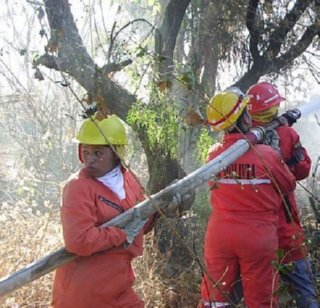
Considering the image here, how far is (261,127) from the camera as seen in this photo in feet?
12.5

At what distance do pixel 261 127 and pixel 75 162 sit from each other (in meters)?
5.06

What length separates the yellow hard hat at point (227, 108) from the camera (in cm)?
350

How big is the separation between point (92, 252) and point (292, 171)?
6.01 ft

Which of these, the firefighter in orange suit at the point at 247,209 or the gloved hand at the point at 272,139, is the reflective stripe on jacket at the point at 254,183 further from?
the gloved hand at the point at 272,139

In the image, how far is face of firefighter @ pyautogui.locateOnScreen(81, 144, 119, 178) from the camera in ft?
9.50

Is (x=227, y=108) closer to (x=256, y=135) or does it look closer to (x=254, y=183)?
(x=256, y=135)

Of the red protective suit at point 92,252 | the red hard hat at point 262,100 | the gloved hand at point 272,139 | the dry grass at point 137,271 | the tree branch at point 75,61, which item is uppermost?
the tree branch at point 75,61

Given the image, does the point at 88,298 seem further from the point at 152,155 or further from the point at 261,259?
the point at 152,155

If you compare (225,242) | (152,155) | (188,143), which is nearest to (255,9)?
(188,143)

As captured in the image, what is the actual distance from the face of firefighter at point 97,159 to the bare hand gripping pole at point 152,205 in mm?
268

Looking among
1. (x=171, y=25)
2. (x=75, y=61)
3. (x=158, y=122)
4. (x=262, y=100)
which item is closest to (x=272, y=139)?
(x=262, y=100)

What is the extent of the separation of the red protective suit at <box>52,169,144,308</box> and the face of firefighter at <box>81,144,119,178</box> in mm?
43

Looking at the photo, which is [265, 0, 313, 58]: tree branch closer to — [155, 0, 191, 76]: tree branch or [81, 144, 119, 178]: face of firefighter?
[155, 0, 191, 76]: tree branch

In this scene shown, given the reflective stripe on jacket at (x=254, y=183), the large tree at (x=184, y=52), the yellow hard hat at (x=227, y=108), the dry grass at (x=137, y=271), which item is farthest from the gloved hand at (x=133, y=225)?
the large tree at (x=184, y=52)
